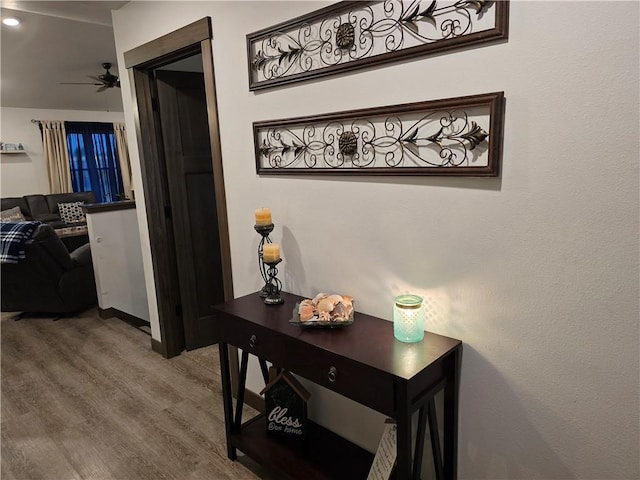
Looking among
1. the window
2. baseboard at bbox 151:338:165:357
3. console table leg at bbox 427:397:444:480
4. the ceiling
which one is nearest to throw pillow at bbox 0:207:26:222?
the window

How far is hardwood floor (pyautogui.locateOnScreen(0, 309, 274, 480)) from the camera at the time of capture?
6.56 feet

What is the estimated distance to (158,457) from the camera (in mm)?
2051

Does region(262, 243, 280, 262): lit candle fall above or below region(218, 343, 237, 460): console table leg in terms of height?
above

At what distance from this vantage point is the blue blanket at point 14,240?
136 inches

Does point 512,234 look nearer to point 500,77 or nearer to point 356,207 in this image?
point 500,77

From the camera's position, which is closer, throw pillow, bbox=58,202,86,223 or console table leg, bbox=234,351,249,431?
console table leg, bbox=234,351,249,431

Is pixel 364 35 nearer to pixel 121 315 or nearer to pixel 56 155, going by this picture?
pixel 121 315

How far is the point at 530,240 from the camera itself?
1232mm

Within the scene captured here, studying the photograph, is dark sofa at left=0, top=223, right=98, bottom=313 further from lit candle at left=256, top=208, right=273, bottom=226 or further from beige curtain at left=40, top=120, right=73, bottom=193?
beige curtain at left=40, top=120, right=73, bottom=193

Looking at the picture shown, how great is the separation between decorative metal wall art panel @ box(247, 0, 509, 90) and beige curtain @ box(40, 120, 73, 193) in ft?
25.3

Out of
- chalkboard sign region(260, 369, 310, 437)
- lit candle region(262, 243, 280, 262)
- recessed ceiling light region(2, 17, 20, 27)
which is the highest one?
recessed ceiling light region(2, 17, 20, 27)

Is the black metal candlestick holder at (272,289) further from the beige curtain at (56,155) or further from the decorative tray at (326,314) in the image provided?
the beige curtain at (56,155)

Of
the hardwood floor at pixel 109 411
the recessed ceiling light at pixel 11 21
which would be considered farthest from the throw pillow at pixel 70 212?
the recessed ceiling light at pixel 11 21

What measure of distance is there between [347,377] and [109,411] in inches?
70.7
